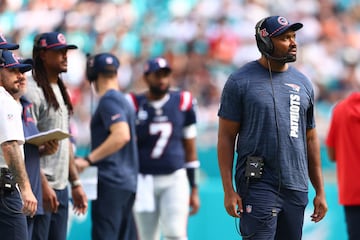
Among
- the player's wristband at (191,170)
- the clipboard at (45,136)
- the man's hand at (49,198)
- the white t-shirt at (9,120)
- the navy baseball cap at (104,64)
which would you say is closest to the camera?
the white t-shirt at (9,120)

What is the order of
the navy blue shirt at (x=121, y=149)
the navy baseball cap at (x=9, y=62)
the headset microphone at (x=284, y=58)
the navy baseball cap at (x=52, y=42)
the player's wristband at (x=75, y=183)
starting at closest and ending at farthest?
1. the navy baseball cap at (x=9, y=62)
2. the headset microphone at (x=284, y=58)
3. the navy baseball cap at (x=52, y=42)
4. the player's wristband at (x=75, y=183)
5. the navy blue shirt at (x=121, y=149)

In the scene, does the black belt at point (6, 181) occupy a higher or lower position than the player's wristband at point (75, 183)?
higher

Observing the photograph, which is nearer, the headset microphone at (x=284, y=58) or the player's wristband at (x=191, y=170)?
the headset microphone at (x=284, y=58)

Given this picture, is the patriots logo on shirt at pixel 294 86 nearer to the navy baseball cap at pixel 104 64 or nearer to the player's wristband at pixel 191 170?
the navy baseball cap at pixel 104 64

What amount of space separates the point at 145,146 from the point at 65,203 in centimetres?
210

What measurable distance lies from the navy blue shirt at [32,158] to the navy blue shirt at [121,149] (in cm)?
163

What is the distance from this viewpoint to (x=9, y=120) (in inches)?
197

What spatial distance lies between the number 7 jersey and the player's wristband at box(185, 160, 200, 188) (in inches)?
8.5

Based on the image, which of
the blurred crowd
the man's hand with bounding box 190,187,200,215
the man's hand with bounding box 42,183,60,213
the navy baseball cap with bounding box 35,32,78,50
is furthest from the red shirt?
the blurred crowd

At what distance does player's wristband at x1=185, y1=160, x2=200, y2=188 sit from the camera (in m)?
8.70

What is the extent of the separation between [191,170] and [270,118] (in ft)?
11.2

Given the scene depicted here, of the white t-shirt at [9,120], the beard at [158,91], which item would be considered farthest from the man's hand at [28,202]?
the beard at [158,91]

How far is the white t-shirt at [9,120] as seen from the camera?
4.98m

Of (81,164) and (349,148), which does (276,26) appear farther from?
(81,164)
